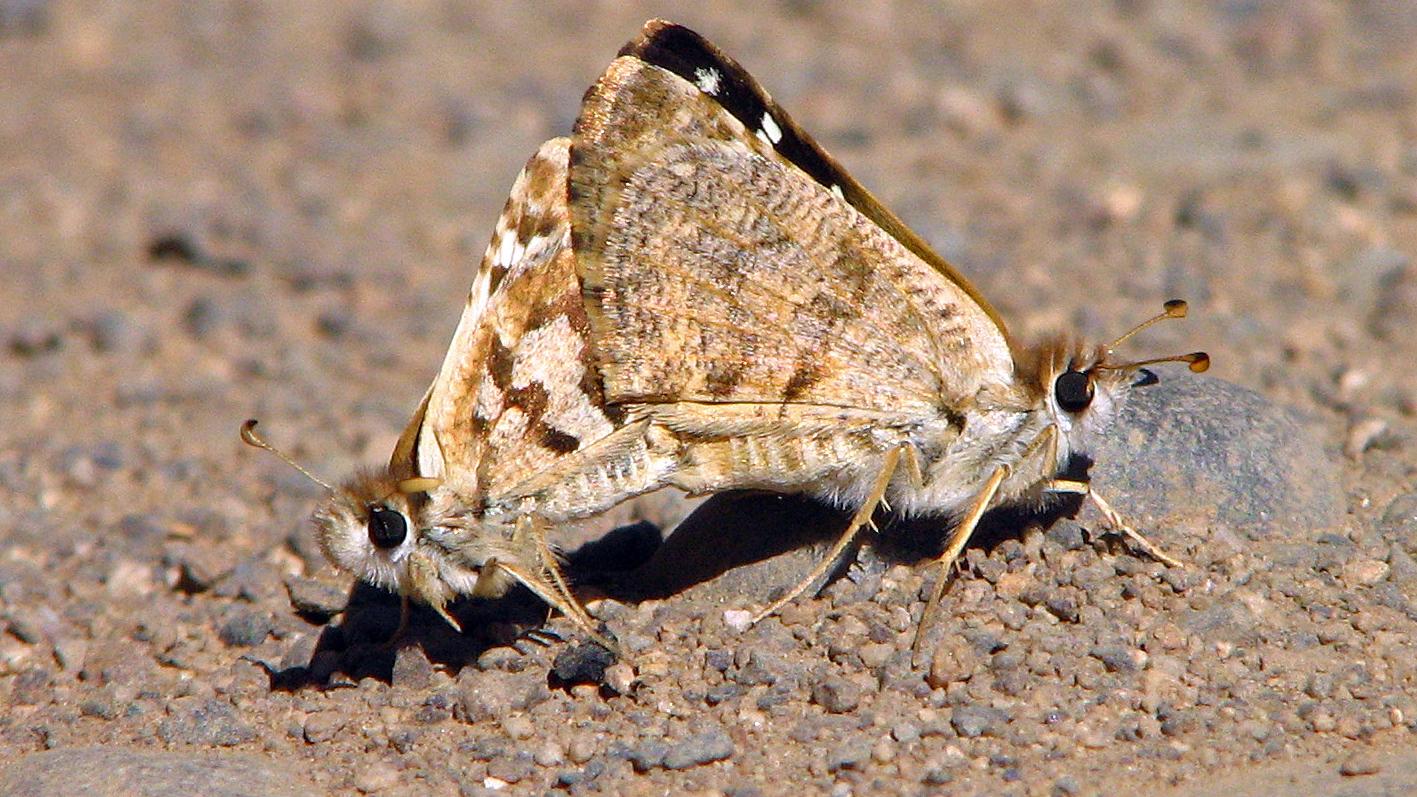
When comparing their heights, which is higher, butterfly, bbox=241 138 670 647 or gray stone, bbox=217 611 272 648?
butterfly, bbox=241 138 670 647

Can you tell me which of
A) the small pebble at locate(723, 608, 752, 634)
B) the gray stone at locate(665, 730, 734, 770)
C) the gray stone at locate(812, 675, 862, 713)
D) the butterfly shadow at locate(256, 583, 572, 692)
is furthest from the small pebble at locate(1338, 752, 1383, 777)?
the butterfly shadow at locate(256, 583, 572, 692)

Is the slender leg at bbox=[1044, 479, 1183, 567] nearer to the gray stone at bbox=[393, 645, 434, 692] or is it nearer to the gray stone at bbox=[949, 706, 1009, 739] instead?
the gray stone at bbox=[949, 706, 1009, 739]

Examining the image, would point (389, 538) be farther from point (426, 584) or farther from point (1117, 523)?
point (1117, 523)

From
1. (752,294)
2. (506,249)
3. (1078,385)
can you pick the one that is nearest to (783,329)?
(752,294)

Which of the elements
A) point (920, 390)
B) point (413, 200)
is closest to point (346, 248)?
point (413, 200)

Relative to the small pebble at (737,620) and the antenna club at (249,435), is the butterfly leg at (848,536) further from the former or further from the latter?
the antenna club at (249,435)

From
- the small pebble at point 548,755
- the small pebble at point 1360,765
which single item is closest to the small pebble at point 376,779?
the small pebble at point 548,755
